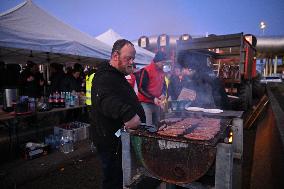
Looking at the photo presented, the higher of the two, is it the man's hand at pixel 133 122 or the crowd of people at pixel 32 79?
the crowd of people at pixel 32 79

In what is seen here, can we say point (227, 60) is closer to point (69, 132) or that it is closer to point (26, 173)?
point (69, 132)

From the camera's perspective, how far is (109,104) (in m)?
2.04

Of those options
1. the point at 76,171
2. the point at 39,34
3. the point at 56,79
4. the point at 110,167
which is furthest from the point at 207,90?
the point at 56,79

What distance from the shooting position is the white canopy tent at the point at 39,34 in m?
5.00

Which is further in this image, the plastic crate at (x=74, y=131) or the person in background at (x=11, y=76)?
the person in background at (x=11, y=76)

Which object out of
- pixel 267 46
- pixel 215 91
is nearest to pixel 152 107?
pixel 215 91

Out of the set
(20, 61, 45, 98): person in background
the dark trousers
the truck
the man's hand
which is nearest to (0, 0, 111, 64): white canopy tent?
(20, 61, 45, 98): person in background

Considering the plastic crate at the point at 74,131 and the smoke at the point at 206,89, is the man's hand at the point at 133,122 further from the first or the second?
the plastic crate at the point at 74,131

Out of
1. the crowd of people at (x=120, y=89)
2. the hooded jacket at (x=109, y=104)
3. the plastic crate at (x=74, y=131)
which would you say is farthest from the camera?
the plastic crate at (x=74, y=131)

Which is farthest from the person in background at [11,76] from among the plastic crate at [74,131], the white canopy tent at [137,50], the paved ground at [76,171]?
the white canopy tent at [137,50]

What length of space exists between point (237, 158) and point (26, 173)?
151 inches

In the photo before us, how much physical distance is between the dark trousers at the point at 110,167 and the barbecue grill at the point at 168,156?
0.48ft

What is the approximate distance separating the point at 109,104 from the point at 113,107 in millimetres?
52

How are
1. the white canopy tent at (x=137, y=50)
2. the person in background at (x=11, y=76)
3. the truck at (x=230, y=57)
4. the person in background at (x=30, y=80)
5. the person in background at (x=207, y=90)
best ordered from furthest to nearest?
1. the white canopy tent at (x=137, y=50)
2. the truck at (x=230, y=57)
3. the person in background at (x=30, y=80)
4. the person in background at (x=11, y=76)
5. the person in background at (x=207, y=90)
